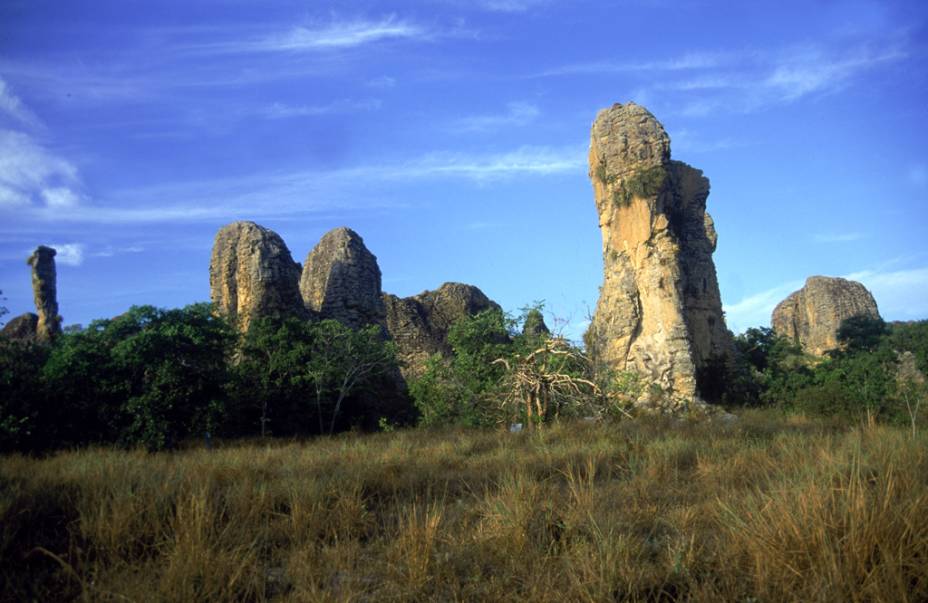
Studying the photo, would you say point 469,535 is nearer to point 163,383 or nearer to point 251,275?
point 163,383

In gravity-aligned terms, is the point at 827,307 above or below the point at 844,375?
above

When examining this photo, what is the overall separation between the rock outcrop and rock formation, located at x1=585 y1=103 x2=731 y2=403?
22.6 feet

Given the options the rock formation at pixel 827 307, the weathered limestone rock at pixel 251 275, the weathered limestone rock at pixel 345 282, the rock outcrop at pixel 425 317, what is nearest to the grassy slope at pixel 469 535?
the weathered limestone rock at pixel 251 275

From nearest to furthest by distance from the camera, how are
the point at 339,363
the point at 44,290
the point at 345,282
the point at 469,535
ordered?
the point at 469,535
the point at 339,363
the point at 345,282
the point at 44,290

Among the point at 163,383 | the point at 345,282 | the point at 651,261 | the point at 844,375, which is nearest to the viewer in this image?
the point at 163,383

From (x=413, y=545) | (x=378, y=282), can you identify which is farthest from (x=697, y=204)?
(x=413, y=545)

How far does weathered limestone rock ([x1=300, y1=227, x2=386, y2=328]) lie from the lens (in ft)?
69.3

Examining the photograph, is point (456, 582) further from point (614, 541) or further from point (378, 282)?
point (378, 282)

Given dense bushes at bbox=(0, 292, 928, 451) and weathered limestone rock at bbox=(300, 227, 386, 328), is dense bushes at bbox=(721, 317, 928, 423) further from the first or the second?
weathered limestone rock at bbox=(300, 227, 386, 328)

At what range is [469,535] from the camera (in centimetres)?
493

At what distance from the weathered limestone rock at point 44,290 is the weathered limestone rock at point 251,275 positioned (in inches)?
568

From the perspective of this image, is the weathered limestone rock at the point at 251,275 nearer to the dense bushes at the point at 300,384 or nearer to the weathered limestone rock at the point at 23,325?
the dense bushes at the point at 300,384

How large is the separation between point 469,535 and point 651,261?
1694cm

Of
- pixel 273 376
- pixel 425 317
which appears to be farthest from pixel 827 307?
pixel 273 376
